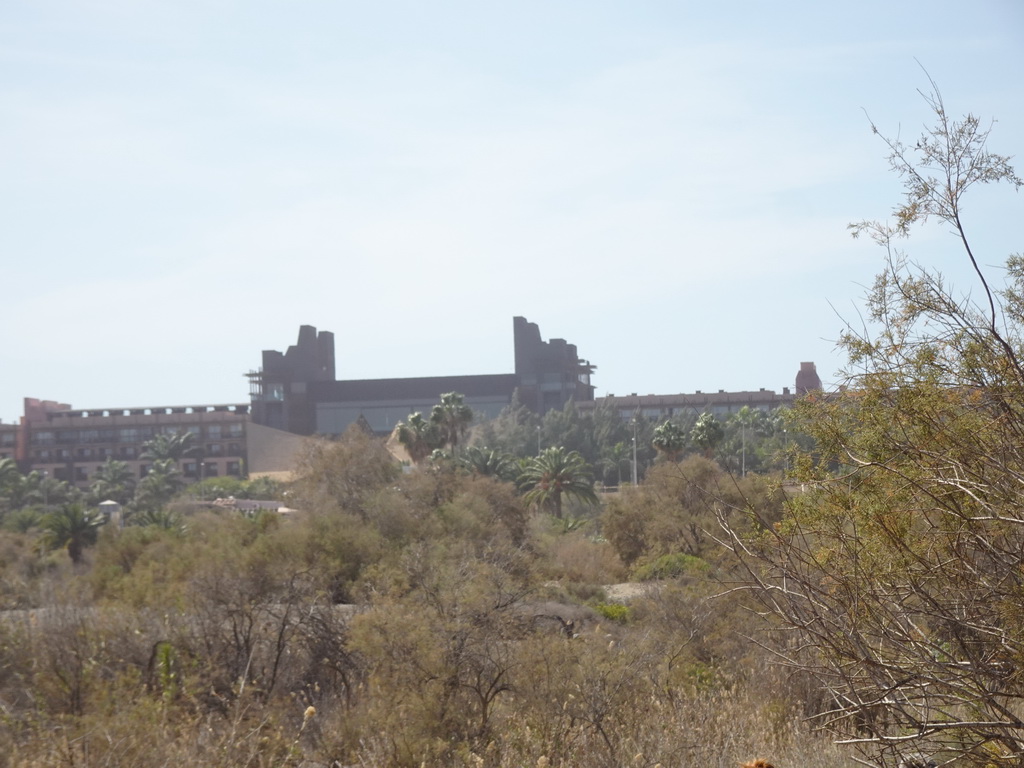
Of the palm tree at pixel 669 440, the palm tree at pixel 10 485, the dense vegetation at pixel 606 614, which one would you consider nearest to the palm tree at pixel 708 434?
the palm tree at pixel 669 440

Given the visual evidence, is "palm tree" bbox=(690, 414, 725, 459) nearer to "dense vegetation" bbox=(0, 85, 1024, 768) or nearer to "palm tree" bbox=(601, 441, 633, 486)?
"dense vegetation" bbox=(0, 85, 1024, 768)

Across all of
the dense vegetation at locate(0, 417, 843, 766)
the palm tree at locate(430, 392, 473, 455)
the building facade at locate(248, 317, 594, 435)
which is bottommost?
the dense vegetation at locate(0, 417, 843, 766)

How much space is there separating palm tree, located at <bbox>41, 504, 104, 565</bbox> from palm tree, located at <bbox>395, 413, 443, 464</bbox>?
66.5 ft

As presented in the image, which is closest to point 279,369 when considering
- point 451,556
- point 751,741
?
point 451,556

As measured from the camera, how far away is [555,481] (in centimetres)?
5497

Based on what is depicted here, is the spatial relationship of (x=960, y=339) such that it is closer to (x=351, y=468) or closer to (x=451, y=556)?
(x=451, y=556)

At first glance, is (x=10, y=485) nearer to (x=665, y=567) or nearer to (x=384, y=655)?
(x=665, y=567)

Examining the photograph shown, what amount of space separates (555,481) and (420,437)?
39.8 feet

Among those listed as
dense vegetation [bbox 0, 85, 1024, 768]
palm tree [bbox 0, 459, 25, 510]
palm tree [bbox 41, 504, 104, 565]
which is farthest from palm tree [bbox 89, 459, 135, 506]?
dense vegetation [bbox 0, 85, 1024, 768]

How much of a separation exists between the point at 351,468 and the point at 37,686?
964 inches

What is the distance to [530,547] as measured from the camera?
1460 inches

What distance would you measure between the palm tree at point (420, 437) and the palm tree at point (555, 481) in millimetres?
8978

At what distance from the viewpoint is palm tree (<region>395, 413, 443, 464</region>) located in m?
63.8

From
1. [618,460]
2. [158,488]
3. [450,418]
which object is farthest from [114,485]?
[618,460]
